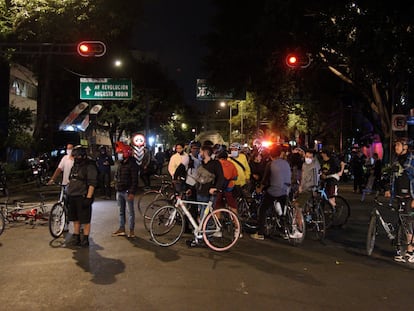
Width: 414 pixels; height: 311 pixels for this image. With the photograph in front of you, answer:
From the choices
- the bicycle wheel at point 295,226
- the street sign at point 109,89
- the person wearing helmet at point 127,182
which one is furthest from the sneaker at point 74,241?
the street sign at point 109,89

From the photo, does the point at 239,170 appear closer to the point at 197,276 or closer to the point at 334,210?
the point at 334,210

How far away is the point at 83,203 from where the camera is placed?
9547 mm

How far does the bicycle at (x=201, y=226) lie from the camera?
925cm

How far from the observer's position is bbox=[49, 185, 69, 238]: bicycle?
10098 millimetres

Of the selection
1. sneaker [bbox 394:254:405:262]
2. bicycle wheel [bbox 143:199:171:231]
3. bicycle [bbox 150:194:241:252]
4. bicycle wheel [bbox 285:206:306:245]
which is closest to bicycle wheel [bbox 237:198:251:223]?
bicycle wheel [bbox 285:206:306:245]

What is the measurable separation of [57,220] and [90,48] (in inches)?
292

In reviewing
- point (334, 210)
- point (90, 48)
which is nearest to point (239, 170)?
point (334, 210)

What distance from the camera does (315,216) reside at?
10500 mm

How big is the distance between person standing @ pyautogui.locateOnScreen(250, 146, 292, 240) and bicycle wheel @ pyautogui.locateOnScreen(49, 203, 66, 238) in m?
3.82

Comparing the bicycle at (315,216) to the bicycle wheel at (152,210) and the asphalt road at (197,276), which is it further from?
the bicycle wheel at (152,210)

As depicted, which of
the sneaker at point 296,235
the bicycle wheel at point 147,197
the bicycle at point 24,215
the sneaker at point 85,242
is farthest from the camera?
the bicycle wheel at point 147,197

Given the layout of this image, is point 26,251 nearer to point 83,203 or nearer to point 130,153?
point 83,203

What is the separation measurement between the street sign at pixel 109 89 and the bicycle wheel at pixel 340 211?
61.3 ft

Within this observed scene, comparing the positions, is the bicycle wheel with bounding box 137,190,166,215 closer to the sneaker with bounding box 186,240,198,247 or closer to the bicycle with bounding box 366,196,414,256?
the sneaker with bounding box 186,240,198,247
